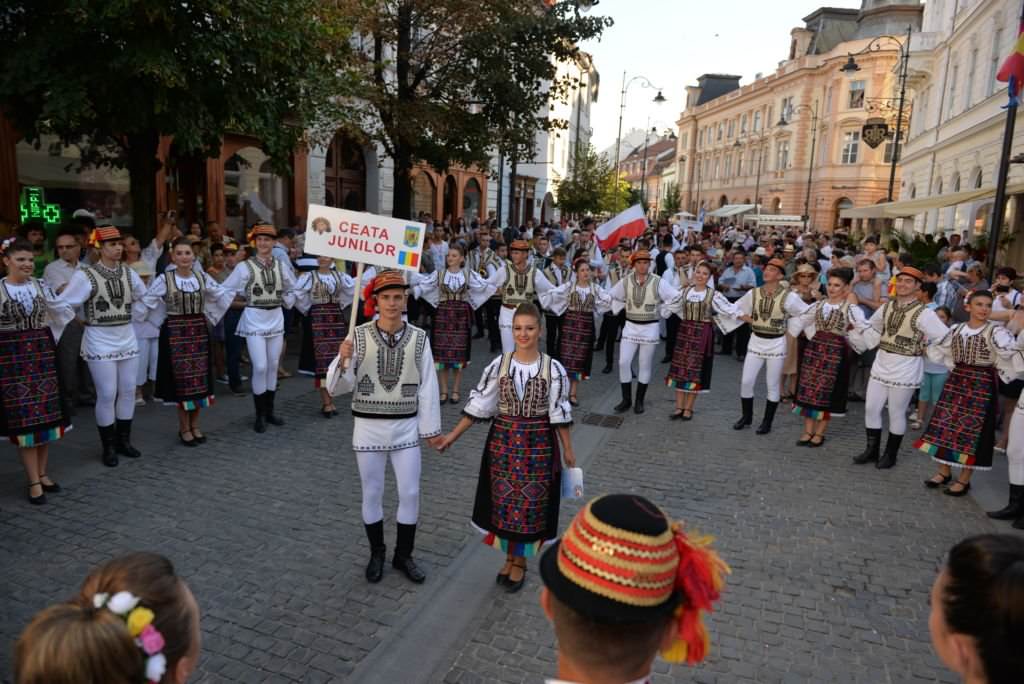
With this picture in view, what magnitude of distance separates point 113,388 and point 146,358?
6.32 feet

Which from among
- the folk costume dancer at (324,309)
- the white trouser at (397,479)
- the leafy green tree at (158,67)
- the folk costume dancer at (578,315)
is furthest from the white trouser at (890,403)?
the leafy green tree at (158,67)

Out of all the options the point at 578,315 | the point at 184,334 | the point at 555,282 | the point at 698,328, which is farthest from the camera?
the point at 555,282

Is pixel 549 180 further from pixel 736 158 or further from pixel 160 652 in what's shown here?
pixel 160 652

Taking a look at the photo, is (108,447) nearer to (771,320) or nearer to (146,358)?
(146,358)

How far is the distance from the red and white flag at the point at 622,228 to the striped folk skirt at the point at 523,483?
9527 millimetres

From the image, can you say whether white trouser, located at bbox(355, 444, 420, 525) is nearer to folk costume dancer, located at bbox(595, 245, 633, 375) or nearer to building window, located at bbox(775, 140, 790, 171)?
folk costume dancer, located at bbox(595, 245, 633, 375)

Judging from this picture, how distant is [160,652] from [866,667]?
3916 millimetres

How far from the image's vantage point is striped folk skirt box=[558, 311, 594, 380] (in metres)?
9.91

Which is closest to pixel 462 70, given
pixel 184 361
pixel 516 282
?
pixel 516 282

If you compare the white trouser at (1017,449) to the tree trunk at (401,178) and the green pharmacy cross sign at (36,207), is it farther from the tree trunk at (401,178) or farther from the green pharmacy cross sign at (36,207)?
the green pharmacy cross sign at (36,207)

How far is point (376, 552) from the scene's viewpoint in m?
4.96

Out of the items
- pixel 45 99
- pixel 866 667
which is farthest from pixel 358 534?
pixel 45 99

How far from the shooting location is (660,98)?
107 feet

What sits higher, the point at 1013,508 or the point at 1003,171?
the point at 1003,171
